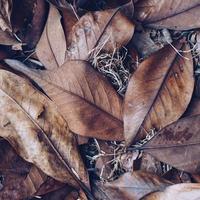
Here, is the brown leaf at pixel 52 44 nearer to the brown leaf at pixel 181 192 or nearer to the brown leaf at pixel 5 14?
the brown leaf at pixel 5 14

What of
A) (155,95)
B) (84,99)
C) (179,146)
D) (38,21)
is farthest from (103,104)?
(38,21)

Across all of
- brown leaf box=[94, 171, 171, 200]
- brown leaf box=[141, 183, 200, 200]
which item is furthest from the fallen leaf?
brown leaf box=[141, 183, 200, 200]

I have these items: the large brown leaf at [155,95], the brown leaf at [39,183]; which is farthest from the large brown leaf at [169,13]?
the brown leaf at [39,183]

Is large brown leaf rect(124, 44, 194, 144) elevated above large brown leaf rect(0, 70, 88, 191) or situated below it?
above

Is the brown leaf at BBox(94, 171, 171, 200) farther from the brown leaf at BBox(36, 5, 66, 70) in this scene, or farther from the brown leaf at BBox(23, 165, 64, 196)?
the brown leaf at BBox(36, 5, 66, 70)

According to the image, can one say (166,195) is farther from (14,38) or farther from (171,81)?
(14,38)

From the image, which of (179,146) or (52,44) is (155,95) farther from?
(52,44)
